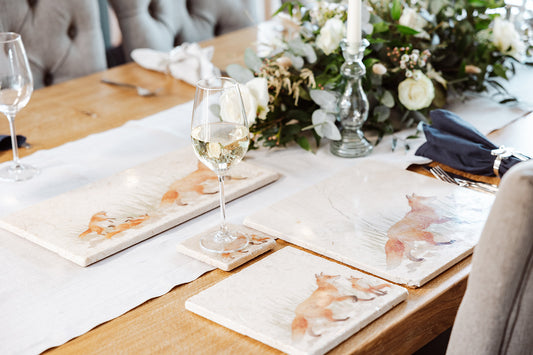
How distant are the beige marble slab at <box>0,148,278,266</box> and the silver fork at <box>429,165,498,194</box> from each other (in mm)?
299

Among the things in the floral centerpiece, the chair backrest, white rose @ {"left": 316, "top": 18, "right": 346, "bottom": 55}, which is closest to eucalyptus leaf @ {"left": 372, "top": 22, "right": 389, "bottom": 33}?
the floral centerpiece

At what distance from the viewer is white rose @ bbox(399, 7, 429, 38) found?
149 cm

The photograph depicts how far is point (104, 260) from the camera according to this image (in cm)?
97

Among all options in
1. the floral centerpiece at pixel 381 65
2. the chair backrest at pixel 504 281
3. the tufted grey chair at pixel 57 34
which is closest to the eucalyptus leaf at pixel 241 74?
the floral centerpiece at pixel 381 65

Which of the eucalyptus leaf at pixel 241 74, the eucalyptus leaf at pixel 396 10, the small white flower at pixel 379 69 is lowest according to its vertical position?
the eucalyptus leaf at pixel 241 74

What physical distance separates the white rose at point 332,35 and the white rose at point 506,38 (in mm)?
454

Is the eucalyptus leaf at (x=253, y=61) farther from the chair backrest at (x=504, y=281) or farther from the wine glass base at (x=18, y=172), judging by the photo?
the chair backrest at (x=504, y=281)

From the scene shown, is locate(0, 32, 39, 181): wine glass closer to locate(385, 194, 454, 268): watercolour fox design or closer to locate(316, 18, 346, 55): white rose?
locate(316, 18, 346, 55): white rose

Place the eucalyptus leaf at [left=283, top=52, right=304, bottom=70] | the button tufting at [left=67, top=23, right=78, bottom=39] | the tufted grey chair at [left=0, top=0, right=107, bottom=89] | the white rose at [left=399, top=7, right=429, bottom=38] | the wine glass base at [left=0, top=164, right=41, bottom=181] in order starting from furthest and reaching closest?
the button tufting at [left=67, top=23, right=78, bottom=39]
the tufted grey chair at [left=0, top=0, right=107, bottom=89]
the white rose at [left=399, top=7, right=429, bottom=38]
the eucalyptus leaf at [left=283, top=52, right=304, bottom=70]
the wine glass base at [left=0, top=164, right=41, bottom=181]

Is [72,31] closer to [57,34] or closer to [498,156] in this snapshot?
[57,34]

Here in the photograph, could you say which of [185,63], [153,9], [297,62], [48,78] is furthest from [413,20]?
[48,78]

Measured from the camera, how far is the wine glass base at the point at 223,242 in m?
0.96

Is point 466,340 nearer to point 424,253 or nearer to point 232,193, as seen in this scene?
point 424,253

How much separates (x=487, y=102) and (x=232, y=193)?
2.49ft
